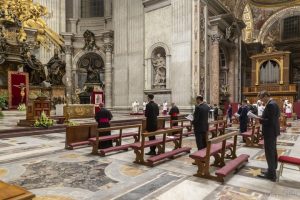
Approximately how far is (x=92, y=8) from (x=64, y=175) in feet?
78.0

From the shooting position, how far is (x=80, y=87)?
2375cm

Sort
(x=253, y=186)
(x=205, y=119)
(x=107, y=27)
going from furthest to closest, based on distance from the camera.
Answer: (x=107, y=27) < (x=205, y=119) < (x=253, y=186)

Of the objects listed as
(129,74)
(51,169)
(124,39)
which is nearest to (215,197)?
(51,169)

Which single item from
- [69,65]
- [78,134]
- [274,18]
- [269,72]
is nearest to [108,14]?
[69,65]

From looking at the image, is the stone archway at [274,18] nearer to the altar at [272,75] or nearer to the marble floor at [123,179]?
the altar at [272,75]

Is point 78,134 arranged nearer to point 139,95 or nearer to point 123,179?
point 123,179

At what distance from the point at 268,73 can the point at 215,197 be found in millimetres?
22042

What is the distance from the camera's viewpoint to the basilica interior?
4.20 metres

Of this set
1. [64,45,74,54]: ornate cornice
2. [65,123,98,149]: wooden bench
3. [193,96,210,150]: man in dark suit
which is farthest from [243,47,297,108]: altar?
[65,123,98,149]: wooden bench

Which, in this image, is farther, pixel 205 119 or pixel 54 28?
pixel 54 28

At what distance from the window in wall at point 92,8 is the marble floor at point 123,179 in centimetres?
2159

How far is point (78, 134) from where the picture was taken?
7137 mm

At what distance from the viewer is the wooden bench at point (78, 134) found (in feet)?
22.3

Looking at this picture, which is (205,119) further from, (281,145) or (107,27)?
(107,27)
